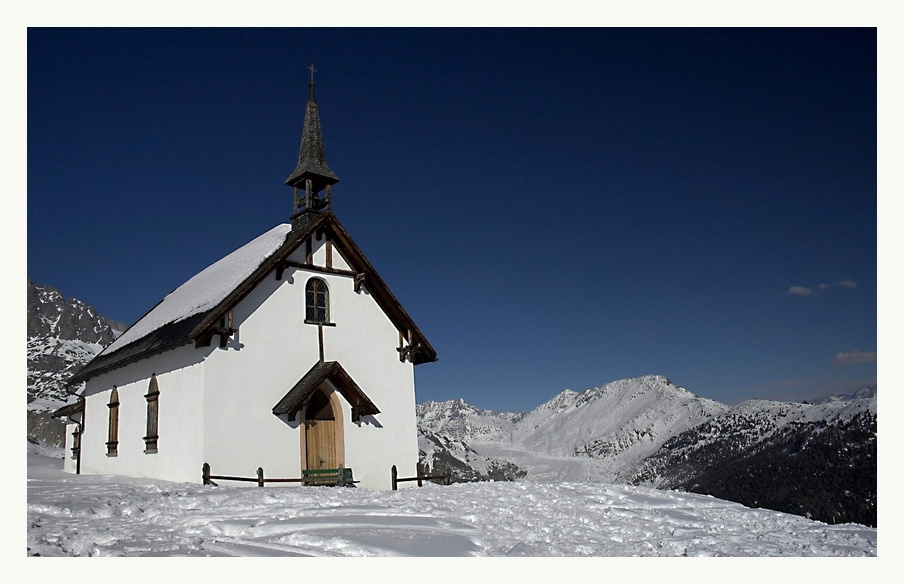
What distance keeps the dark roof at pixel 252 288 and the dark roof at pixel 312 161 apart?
48.4 inches

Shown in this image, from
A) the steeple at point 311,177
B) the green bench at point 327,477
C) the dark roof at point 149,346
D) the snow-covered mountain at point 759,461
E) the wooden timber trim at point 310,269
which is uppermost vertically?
the steeple at point 311,177

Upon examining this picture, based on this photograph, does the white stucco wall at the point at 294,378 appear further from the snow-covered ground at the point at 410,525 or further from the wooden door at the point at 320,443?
the snow-covered ground at the point at 410,525

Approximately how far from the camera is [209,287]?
2281 centimetres

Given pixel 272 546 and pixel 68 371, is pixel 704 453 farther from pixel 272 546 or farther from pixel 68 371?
→ pixel 272 546

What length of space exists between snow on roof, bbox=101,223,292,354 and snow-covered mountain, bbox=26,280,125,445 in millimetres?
103261

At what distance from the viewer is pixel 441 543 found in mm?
10562

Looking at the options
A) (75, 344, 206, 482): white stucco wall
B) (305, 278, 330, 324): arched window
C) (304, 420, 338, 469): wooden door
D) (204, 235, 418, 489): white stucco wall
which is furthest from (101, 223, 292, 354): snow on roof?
(304, 420, 338, 469): wooden door

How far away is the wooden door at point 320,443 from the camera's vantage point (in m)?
20.7

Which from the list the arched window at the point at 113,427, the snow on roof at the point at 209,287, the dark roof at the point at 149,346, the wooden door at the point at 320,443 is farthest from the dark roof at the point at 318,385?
the arched window at the point at 113,427

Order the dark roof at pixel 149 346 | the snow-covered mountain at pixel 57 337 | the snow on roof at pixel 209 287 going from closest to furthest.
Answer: the dark roof at pixel 149 346 < the snow on roof at pixel 209 287 < the snow-covered mountain at pixel 57 337

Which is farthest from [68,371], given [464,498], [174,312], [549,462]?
[464,498]

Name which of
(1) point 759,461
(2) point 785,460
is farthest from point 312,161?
(1) point 759,461

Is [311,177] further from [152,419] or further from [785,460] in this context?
[785,460]

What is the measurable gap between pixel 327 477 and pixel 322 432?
4.45ft
